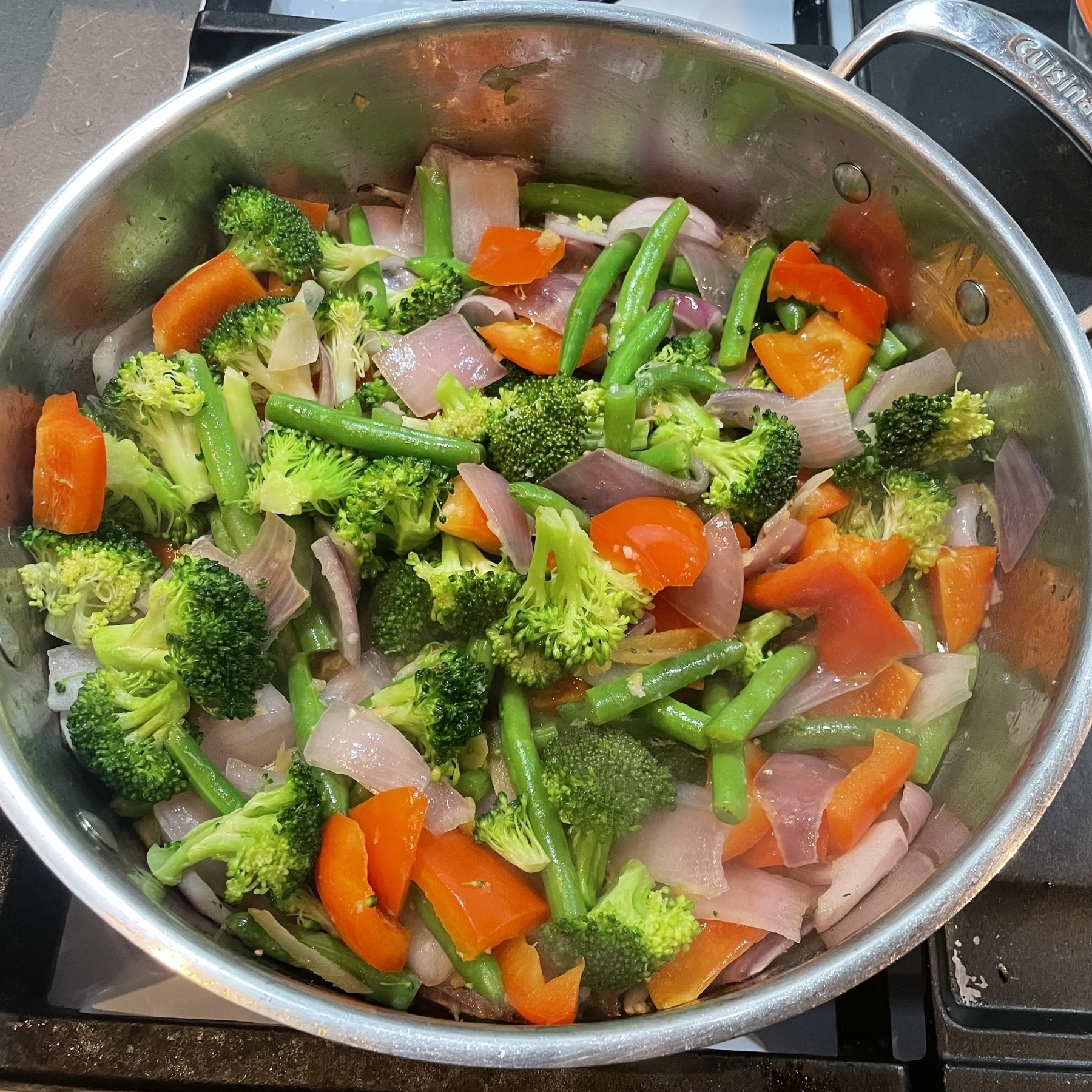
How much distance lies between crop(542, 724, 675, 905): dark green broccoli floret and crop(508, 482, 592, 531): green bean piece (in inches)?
15.8

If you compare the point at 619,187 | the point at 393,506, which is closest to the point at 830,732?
the point at 393,506

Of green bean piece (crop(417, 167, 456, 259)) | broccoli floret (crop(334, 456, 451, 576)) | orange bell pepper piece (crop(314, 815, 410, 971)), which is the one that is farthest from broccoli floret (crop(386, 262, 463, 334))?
orange bell pepper piece (crop(314, 815, 410, 971))

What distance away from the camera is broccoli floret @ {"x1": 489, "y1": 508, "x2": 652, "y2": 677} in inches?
60.1

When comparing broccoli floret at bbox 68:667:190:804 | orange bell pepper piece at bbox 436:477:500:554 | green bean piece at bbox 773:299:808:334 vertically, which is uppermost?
green bean piece at bbox 773:299:808:334

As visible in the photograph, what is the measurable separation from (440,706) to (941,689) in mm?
956

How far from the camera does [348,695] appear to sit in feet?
5.39

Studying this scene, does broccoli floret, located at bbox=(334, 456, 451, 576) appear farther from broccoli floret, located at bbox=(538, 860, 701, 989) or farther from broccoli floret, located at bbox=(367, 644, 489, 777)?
broccoli floret, located at bbox=(538, 860, 701, 989)

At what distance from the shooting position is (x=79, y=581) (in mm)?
1534

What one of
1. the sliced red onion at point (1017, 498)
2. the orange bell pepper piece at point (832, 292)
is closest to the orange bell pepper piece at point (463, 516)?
the orange bell pepper piece at point (832, 292)

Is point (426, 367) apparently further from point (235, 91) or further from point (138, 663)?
point (138, 663)

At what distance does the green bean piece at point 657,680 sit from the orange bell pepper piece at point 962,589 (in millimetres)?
455

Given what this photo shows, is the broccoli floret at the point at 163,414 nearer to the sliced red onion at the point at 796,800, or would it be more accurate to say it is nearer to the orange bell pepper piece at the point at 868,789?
the sliced red onion at the point at 796,800

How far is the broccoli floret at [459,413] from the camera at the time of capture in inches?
67.8

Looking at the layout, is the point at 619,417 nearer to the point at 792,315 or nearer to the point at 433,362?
the point at 433,362
